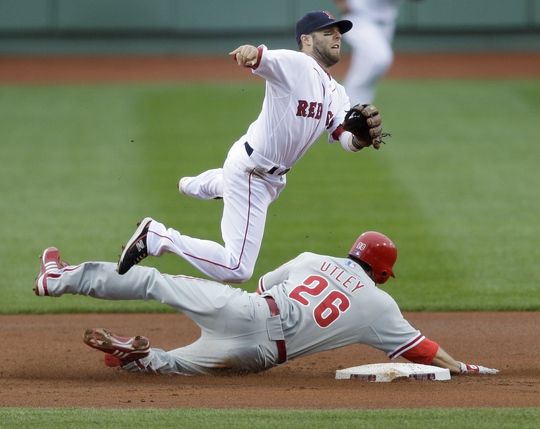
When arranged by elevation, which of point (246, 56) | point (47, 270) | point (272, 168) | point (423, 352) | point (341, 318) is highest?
point (246, 56)

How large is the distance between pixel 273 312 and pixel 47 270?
137 cm

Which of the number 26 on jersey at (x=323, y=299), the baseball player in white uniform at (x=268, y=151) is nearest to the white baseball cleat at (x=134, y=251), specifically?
the baseball player in white uniform at (x=268, y=151)

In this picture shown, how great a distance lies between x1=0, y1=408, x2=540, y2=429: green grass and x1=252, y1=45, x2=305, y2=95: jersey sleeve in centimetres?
211

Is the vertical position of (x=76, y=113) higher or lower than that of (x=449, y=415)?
lower

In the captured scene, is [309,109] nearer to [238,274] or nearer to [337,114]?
[337,114]

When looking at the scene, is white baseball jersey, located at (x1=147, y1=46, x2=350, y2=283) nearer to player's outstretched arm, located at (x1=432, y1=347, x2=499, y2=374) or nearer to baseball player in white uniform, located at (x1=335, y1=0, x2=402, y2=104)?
player's outstretched arm, located at (x1=432, y1=347, x2=499, y2=374)

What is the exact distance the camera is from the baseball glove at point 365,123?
7176 mm

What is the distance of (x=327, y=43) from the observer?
7.50 metres

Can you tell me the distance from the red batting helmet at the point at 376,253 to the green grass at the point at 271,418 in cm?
137

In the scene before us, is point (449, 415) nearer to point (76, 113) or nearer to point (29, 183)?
point (29, 183)

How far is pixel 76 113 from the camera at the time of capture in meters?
18.8

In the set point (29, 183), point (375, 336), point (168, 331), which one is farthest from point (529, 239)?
point (29, 183)

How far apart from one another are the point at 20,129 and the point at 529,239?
8.59 metres

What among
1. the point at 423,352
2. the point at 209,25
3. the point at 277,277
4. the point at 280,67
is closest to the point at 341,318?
the point at 423,352
